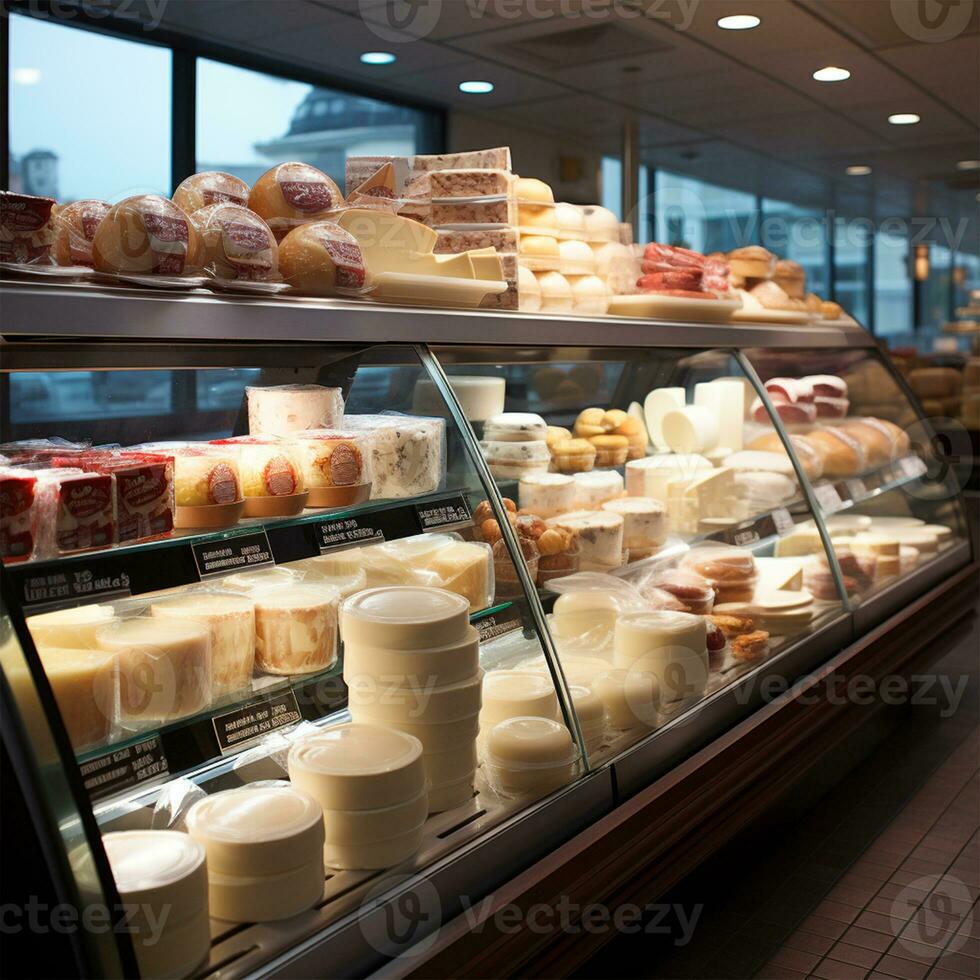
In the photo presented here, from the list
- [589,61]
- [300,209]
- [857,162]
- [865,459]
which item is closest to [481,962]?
[300,209]

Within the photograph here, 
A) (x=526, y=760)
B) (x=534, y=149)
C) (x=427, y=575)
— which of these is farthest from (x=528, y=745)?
(x=534, y=149)

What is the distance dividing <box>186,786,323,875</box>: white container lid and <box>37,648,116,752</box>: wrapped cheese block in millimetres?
205

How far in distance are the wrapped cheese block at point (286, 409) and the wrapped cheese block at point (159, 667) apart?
48cm

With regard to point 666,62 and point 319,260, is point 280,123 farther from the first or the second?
point 319,260

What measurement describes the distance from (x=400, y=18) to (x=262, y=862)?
13.1 feet

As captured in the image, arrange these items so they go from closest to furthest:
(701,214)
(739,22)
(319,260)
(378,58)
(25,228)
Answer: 1. (25,228)
2. (319,260)
3. (739,22)
4. (378,58)
5. (701,214)

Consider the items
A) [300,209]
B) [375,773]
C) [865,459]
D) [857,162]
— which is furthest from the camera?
[857,162]

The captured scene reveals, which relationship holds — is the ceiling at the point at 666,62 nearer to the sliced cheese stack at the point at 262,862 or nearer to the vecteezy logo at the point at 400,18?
the vecteezy logo at the point at 400,18

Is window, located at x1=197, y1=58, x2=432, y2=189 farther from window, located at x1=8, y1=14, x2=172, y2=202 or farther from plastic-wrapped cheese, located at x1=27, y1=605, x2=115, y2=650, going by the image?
plastic-wrapped cheese, located at x1=27, y1=605, x2=115, y2=650

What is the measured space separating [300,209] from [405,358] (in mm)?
364

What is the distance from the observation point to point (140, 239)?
1.68 meters

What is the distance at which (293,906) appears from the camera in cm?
158

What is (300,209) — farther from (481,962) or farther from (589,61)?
(589,61)

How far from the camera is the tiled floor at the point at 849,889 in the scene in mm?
2484
